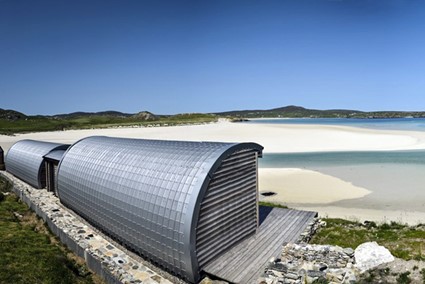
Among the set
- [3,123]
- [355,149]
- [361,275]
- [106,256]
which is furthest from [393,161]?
[3,123]

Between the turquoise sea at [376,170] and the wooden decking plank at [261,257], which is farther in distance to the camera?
the turquoise sea at [376,170]

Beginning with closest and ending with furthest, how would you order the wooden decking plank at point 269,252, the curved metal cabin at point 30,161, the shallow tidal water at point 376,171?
the wooden decking plank at point 269,252
the shallow tidal water at point 376,171
the curved metal cabin at point 30,161

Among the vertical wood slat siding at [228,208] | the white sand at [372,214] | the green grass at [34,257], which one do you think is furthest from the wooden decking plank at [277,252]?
the green grass at [34,257]

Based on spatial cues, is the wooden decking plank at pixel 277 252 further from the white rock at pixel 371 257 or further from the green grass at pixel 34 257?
the green grass at pixel 34 257

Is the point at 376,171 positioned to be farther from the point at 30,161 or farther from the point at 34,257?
the point at 30,161

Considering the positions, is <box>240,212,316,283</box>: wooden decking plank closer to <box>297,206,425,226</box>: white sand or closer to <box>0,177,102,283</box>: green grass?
<box>297,206,425,226</box>: white sand
